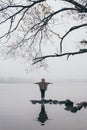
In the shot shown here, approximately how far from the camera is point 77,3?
66.9 ft

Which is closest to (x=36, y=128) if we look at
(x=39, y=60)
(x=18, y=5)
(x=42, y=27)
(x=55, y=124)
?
(x=55, y=124)

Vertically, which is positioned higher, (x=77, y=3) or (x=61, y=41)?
(x=77, y=3)

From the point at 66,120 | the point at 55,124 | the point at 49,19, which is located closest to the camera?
the point at 49,19

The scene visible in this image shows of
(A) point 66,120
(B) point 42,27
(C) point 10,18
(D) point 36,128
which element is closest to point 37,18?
(B) point 42,27

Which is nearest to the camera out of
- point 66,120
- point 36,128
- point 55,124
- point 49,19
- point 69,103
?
point 49,19

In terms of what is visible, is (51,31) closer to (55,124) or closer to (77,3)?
(77,3)

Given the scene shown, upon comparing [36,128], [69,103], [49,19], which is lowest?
[36,128]

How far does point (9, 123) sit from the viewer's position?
87.4 ft

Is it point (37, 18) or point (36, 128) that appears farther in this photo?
point (36, 128)

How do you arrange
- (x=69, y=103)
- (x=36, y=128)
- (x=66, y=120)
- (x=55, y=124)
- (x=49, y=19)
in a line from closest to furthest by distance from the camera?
(x=49, y=19) < (x=36, y=128) < (x=55, y=124) < (x=66, y=120) < (x=69, y=103)

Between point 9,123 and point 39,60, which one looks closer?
point 39,60

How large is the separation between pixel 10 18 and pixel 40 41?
116 inches

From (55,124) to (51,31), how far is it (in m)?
6.88

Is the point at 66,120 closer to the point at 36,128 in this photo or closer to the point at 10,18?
the point at 36,128
